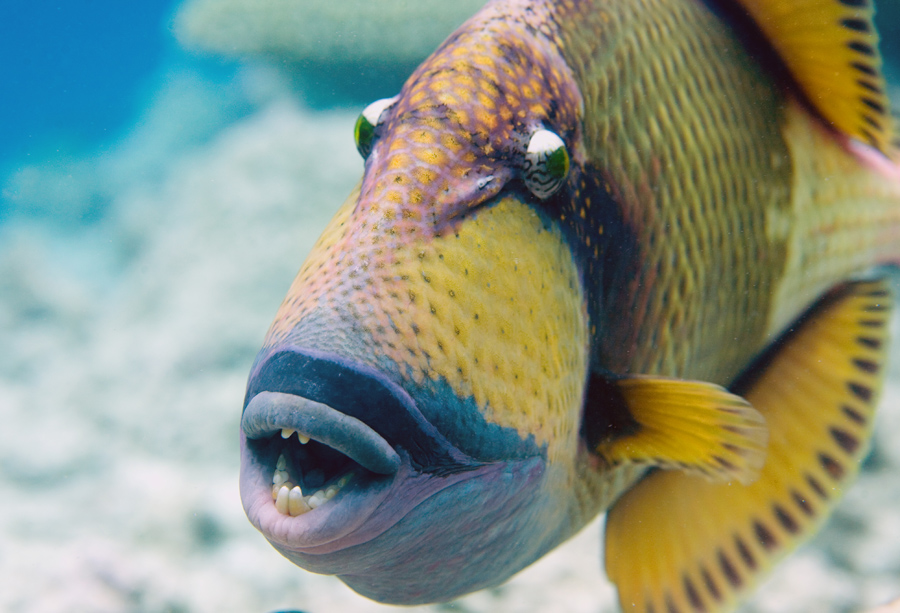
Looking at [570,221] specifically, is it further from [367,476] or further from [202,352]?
[202,352]

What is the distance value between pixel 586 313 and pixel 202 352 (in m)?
3.83

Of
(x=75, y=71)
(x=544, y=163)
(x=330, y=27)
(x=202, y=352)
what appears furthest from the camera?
(x=75, y=71)

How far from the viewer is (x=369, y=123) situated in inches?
37.1

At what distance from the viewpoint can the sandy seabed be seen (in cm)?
236

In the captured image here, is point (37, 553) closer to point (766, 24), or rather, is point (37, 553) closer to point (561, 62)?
point (561, 62)

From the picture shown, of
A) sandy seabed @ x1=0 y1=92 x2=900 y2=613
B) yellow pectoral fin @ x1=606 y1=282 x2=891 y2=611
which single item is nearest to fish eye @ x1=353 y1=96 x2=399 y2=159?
yellow pectoral fin @ x1=606 y1=282 x2=891 y2=611

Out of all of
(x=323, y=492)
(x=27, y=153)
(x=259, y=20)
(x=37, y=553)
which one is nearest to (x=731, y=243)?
(x=323, y=492)

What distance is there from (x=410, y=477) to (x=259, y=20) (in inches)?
254

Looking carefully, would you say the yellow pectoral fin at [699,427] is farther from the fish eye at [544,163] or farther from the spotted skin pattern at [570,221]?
the fish eye at [544,163]

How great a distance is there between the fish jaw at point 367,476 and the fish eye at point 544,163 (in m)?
0.40

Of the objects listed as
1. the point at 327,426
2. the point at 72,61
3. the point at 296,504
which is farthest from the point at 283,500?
the point at 72,61

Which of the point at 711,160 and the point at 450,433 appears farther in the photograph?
the point at 711,160

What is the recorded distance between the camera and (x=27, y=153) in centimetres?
1321

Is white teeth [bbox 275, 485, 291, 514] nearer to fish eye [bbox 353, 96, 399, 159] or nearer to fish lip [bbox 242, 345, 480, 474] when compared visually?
fish lip [bbox 242, 345, 480, 474]
